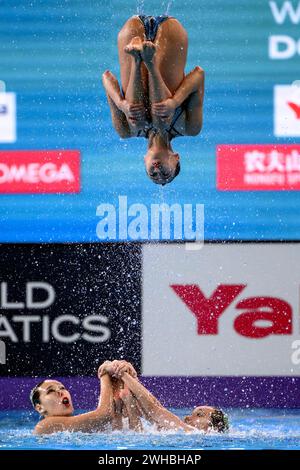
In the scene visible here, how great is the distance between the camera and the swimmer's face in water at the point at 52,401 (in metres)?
8.56

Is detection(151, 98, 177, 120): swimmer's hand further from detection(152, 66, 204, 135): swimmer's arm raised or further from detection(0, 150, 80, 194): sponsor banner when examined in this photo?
detection(0, 150, 80, 194): sponsor banner

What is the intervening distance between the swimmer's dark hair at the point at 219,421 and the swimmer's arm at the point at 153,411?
0.14 m

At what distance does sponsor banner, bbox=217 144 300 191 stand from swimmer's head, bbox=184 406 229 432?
58.5 inches

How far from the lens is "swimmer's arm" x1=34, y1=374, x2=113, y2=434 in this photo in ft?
27.9

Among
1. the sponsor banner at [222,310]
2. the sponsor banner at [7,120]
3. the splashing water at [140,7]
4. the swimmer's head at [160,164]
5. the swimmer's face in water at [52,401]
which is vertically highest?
the splashing water at [140,7]

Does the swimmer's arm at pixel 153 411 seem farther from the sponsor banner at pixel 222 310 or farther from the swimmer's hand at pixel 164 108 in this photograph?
the swimmer's hand at pixel 164 108

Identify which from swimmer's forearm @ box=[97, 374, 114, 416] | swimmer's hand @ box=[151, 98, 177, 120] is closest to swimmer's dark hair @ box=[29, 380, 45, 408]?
swimmer's forearm @ box=[97, 374, 114, 416]

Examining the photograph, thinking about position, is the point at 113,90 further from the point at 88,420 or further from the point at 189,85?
the point at 88,420

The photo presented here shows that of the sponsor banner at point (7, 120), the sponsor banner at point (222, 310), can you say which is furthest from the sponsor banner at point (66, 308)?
the sponsor banner at point (7, 120)

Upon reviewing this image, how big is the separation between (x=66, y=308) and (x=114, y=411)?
3.02 feet

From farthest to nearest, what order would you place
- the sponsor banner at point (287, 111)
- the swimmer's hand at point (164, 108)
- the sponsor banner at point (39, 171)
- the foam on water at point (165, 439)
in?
the sponsor banner at point (39, 171) → the sponsor banner at point (287, 111) → the foam on water at point (165, 439) → the swimmer's hand at point (164, 108)

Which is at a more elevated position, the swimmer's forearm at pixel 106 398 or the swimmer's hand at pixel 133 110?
the swimmer's hand at pixel 133 110

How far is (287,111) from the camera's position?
9.27 meters
